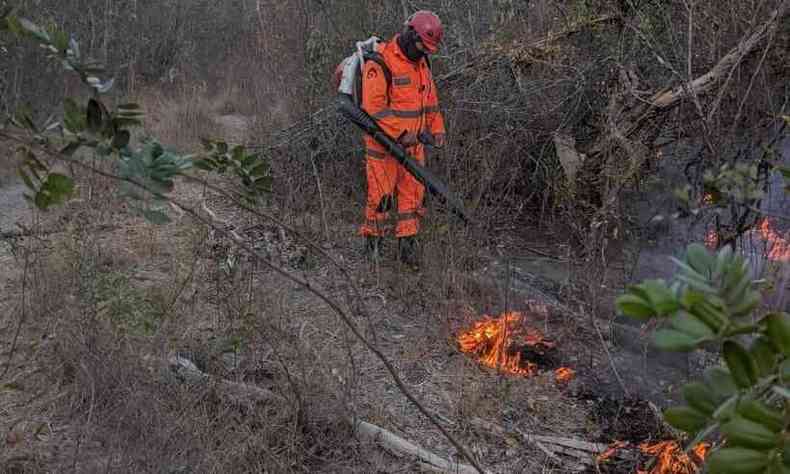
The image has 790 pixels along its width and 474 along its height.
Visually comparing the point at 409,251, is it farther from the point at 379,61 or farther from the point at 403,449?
the point at 403,449

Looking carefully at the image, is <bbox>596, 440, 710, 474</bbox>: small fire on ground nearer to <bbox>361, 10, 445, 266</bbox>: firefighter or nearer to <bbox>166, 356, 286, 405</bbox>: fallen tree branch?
<bbox>166, 356, 286, 405</bbox>: fallen tree branch

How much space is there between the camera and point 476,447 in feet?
11.3

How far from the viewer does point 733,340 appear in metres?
0.75

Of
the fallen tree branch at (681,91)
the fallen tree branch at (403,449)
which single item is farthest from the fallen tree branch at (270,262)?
the fallen tree branch at (681,91)

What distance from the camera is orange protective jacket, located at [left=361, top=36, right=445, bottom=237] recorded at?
5254 mm

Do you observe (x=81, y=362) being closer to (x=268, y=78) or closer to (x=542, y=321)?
(x=542, y=321)

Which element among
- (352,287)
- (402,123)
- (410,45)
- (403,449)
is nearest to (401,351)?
(403,449)

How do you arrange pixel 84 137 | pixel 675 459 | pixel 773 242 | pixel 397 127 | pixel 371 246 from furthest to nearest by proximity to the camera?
1. pixel 371 246
2. pixel 397 127
3. pixel 773 242
4. pixel 675 459
5. pixel 84 137

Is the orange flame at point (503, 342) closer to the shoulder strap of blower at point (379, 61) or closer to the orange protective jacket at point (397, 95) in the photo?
the orange protective jacket at point (397, 95)

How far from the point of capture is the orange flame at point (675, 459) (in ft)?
10.4

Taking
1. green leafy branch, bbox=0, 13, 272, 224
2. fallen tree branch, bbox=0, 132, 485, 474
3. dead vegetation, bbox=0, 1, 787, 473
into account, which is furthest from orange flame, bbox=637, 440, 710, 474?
green leafy branch, bbox=0, 13, 272, 224

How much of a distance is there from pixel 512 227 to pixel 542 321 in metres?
2.05

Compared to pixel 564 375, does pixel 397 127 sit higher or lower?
higher

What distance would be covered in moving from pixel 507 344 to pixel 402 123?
1933 millimetres
